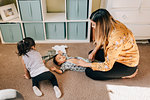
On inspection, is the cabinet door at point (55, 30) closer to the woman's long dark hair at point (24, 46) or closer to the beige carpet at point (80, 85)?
the beige carpet at point (80, 85)

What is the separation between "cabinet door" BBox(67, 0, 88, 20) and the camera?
6.84 ft

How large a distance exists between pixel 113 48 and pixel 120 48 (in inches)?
2.4

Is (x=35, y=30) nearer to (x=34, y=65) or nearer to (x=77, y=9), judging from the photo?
(x=77, y=9)

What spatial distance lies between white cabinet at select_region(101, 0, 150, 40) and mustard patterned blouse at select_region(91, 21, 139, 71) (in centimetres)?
73

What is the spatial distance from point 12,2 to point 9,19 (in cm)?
34

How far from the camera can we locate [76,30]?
229 centimetres

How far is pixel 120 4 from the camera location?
6.89 ft

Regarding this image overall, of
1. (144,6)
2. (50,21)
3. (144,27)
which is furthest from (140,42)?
(50,21)

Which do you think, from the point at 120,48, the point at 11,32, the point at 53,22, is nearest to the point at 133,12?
the point at 120,48

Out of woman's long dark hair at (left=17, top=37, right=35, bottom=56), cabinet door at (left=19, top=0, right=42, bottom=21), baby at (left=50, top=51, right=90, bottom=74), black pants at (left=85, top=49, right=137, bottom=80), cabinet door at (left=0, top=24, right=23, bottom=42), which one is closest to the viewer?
woman's long dark hair at (left=17, top=37, right=35, bottom=56)

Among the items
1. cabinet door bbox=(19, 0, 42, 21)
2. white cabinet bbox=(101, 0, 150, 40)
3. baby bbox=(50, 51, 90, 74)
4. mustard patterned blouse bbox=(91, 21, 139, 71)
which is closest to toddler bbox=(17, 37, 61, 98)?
baby bbox=(50, 51, 90, 74)

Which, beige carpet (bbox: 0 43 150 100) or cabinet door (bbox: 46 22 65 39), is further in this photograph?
cabinet door (bbox: 46 22 65 39)

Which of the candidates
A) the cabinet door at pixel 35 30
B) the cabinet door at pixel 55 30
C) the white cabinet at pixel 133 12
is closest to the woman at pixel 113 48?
the white cabinet at pixel 133 12

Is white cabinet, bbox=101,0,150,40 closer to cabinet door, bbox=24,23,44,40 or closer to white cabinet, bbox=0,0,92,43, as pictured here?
white cabinet, bbox=0,0,92,43
